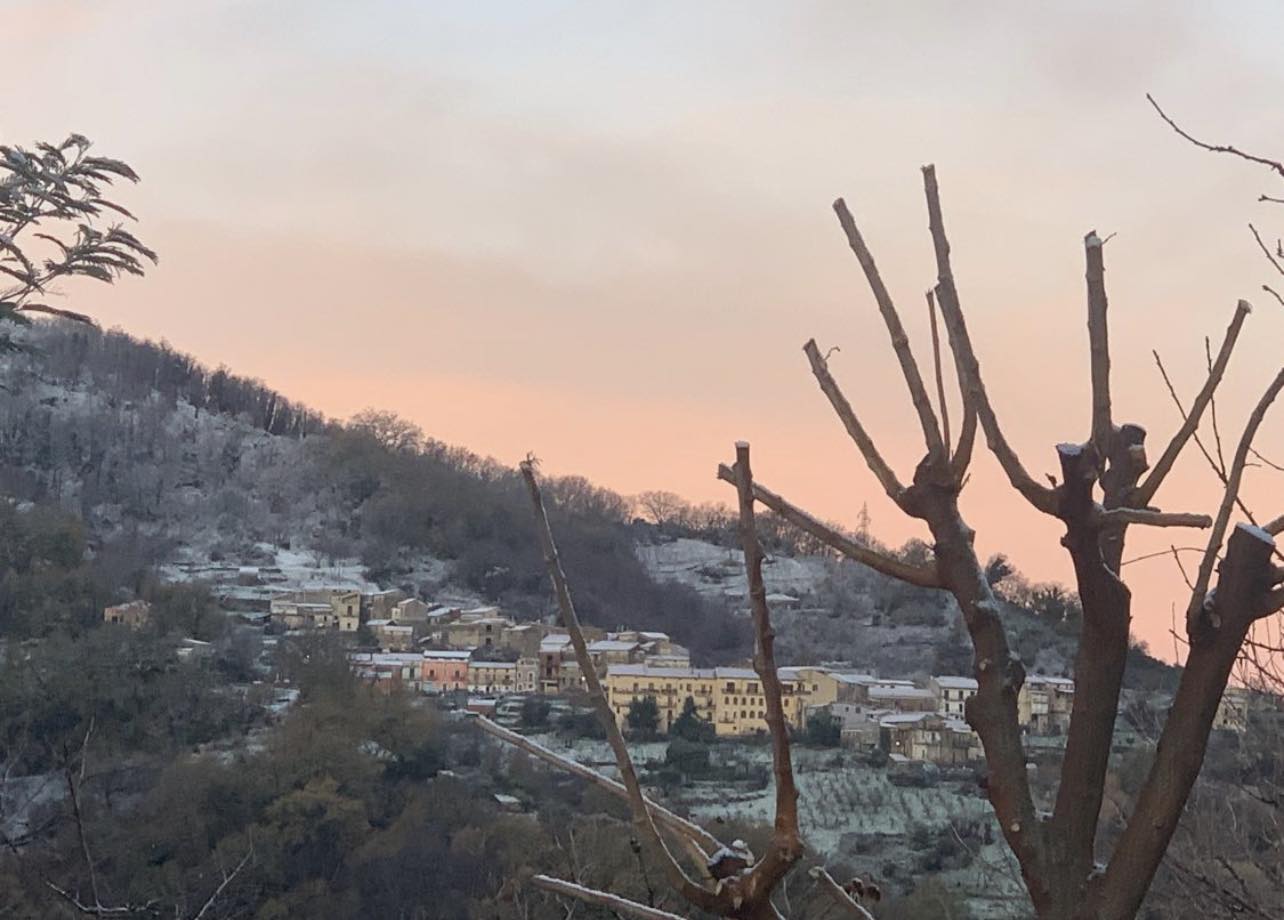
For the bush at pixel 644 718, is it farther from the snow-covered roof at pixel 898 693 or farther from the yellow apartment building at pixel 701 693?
the snow-covered roof at pixel 898 693

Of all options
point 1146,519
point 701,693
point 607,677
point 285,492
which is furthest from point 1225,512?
point 285,492

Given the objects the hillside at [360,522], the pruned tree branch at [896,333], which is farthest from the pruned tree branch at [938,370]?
the hillside at [360,522]

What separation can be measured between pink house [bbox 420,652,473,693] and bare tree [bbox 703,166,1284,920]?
25187mm

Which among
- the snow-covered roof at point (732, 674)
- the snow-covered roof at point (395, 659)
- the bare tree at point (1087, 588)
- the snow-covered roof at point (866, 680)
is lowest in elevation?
the snow-covered roof at point (395, 659)

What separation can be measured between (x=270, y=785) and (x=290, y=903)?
79.8 inches

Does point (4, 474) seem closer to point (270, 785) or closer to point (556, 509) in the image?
point (556, 509)

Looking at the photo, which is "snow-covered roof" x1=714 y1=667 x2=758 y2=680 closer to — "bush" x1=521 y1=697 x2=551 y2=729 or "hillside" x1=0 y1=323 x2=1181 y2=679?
"bush" x1=521 y1=697 x2=551 y2=729

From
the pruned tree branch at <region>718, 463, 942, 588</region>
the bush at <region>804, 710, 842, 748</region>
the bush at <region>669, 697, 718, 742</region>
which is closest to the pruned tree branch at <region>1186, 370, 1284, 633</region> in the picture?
the pruned tree branch at <region>718, 463, 942, 588</region>

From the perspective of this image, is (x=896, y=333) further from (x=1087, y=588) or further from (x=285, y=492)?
(x=285, y=492)

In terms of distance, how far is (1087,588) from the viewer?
34.1 inches

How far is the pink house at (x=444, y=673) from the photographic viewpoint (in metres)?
25.7

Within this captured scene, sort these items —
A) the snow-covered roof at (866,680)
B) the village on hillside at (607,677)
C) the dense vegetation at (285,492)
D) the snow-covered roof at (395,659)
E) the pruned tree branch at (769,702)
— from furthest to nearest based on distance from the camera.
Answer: the dense vegetation at (285,492), the snow-covered roof at (866,680), the snow-covered roof at (395,659), the village on hillside at (607,677), the pruned tree branch at (769,702)

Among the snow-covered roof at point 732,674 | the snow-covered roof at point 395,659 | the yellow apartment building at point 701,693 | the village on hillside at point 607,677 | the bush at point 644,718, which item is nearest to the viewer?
the village on hillside at point 607,677

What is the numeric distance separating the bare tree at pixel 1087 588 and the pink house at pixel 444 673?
25.2 meters
